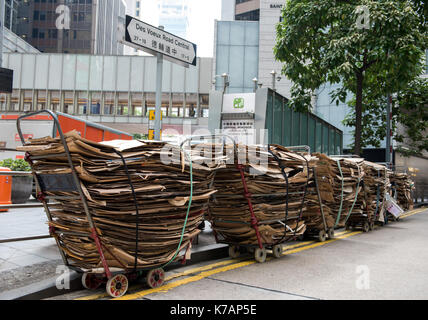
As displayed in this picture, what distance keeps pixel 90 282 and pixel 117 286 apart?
0.42 metres

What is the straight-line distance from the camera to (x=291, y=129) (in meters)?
18.4

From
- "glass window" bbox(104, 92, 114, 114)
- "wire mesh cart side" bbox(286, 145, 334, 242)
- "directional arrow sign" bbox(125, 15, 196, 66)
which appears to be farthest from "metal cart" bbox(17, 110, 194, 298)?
"glass window" bbox(104, 92, 114, 114)

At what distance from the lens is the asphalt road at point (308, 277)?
443 centimetres

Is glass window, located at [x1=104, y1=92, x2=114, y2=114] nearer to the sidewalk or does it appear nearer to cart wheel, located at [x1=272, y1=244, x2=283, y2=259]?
the sidewalk

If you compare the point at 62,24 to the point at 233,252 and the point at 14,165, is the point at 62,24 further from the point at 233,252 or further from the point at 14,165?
the point at 233,252

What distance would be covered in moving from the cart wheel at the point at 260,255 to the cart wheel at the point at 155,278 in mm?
1861

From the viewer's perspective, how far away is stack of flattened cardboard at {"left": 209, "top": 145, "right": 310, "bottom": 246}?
5984 millimetres

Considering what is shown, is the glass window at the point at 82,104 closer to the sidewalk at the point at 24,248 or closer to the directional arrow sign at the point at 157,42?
the sidewalk at the point at 24,248

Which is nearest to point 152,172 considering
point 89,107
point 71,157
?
point 71,157

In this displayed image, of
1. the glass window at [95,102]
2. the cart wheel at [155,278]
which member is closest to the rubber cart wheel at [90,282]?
the cart wheel at [155,278]

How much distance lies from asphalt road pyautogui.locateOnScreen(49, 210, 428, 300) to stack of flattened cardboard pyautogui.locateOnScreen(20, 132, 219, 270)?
479 mm

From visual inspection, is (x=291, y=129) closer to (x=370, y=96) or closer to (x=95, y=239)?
(x=370, y=96)

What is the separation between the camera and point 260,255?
613 centimetres
